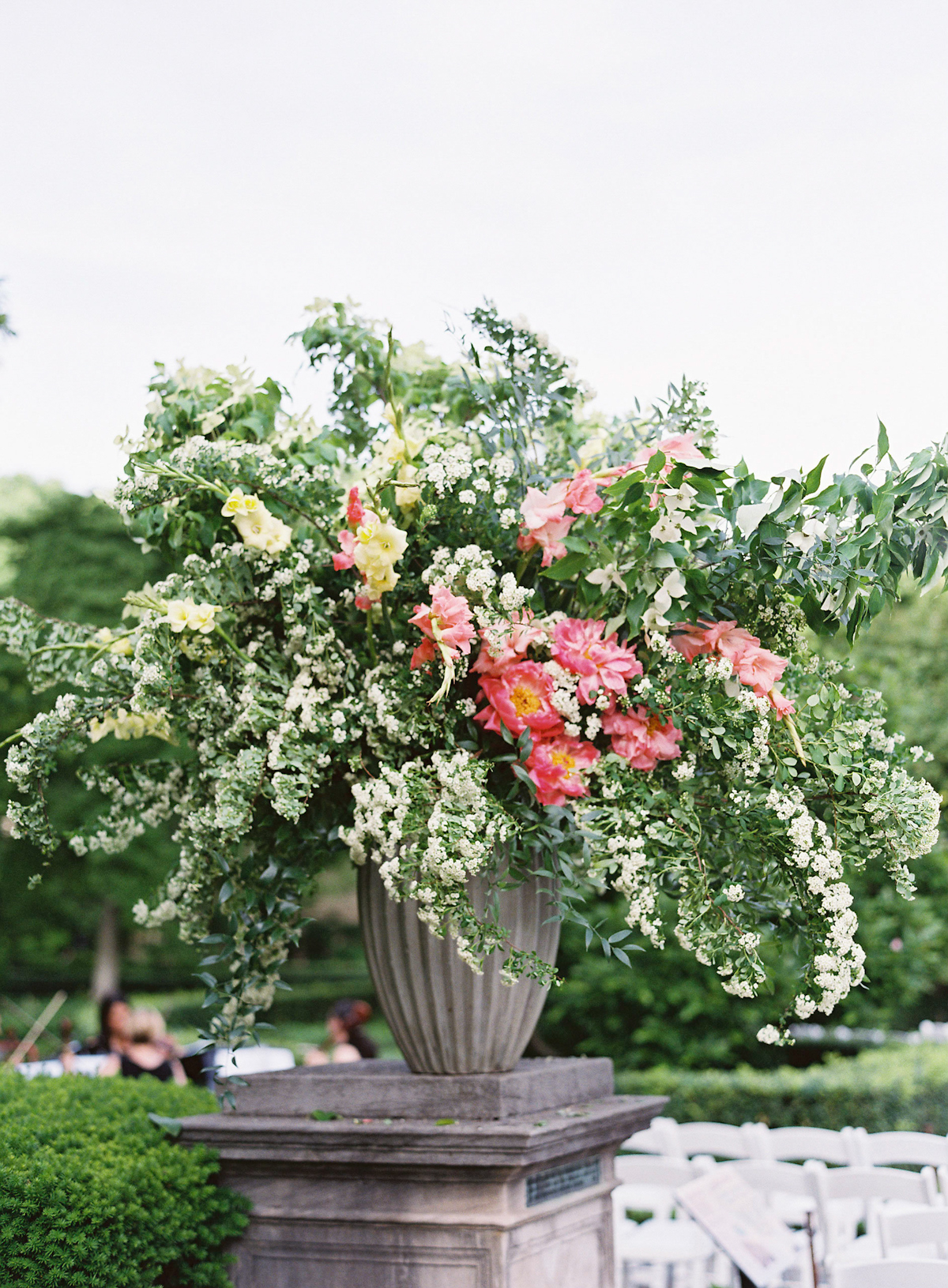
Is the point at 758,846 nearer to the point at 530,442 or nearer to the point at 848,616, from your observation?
the point at 848,616

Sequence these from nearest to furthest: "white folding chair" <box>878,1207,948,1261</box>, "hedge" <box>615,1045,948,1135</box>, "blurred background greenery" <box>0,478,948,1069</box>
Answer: "white folding chair" <box>878,1207,948,1261</box>, "hedge" <box>615,1045,948,1135</box>, "blurred background greenery" <box>0,478,948,1069</box>

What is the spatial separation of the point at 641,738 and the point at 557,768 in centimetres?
20

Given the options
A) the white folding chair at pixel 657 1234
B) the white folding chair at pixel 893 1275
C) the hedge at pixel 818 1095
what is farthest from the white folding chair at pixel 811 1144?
the white folding chair at pixel 893 1275

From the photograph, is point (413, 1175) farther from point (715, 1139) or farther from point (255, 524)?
point (715, 1139)

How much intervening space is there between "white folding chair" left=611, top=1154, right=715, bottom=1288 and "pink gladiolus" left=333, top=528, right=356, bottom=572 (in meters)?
3.23

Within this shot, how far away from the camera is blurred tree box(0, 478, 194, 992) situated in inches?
587

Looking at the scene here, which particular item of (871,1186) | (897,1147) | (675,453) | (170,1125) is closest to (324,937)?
(897,1147)

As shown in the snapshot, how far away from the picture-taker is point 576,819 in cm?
223

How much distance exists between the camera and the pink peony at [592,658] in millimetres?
2203

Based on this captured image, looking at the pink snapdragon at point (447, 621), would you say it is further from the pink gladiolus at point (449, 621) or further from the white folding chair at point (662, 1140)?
the white folding chair at point (662, 1140)

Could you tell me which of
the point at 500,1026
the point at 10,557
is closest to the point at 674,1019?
the point at 500,1026

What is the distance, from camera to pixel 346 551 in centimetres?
231

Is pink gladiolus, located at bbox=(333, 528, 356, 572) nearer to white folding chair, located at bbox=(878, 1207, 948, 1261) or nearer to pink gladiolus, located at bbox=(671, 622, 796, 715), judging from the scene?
pink gladiolus, located at bbox=(671, 622, 796, 715)

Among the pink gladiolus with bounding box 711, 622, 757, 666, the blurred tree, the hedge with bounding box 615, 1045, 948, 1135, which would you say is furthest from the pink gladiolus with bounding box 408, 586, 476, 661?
the blurred tree
